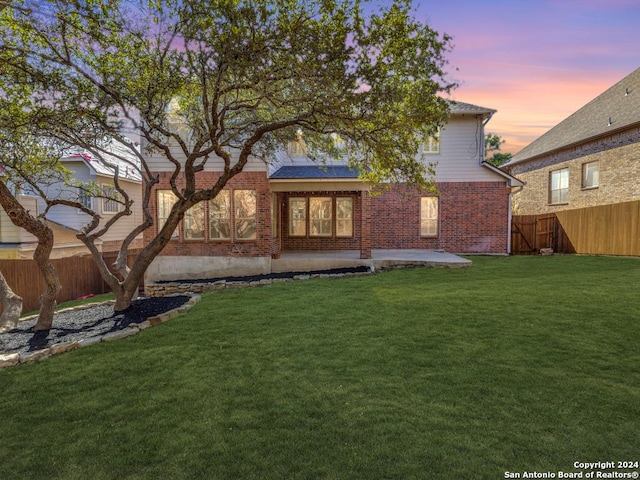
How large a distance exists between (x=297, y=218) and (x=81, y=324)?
32.9ft

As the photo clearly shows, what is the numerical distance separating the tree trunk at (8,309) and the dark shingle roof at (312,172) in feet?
24.8

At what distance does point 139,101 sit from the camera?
7.53 m

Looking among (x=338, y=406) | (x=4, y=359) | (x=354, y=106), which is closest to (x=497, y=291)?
(x=354, y=106)

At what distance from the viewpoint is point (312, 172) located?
44.6 ft

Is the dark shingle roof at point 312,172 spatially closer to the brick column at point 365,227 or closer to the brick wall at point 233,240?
the brick wall at point 233,240

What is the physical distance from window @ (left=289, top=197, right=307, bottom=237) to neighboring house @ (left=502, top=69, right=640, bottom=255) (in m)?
10.6

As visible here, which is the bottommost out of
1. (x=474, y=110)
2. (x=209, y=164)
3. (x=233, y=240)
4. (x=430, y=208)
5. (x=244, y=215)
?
(x=233, y=240)

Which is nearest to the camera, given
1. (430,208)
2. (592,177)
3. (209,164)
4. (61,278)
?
(61,278)

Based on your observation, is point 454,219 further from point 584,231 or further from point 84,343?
point 84,343

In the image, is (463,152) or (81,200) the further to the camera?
(463,152)

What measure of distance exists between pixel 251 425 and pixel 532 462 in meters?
2.29

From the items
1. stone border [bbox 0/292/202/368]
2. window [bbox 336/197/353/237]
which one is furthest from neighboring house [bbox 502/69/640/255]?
stone border [bbox 0/292/202/368]

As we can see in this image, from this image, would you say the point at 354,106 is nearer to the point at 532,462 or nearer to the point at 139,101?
the point at 139,101

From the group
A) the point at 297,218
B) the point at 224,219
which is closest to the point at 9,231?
the point at 224,219
